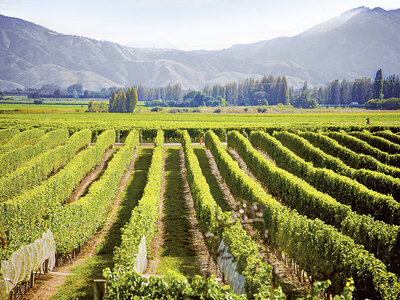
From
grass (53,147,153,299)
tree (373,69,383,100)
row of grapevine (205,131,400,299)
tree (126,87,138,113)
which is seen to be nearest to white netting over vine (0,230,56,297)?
grass (53,147,153,299)

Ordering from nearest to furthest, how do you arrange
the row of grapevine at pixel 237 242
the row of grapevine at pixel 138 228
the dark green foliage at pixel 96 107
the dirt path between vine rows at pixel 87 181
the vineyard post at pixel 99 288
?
1. the vineyard post at pixel 99 288
2. the row of grapevine at pixel 237 242
3. the row of grapevine at pixel 138 228
4. the dirt path between vine rows at pixel 87 181
5. the dark green foliage at pixel 96 107

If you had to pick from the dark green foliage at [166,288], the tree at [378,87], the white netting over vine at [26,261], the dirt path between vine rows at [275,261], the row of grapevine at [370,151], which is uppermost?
the tree at [378,87]

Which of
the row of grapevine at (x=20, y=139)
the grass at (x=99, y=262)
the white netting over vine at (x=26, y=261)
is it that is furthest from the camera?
the row of grapevine at (x=20, y=139)

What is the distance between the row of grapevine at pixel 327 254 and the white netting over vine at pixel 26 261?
10.3m

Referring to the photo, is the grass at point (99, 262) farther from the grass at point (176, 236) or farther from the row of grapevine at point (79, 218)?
the grass at point (176, 236)

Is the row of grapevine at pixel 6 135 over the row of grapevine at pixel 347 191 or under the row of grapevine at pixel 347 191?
over

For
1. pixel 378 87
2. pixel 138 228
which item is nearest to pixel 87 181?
pixel 138 228

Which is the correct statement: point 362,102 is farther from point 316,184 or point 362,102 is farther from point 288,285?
point 288,285

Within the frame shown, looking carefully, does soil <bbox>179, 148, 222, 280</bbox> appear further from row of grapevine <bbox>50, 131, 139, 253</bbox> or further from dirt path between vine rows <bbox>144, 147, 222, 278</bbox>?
row of grapevine <bbox>50, 131, 139, 253</bbox>

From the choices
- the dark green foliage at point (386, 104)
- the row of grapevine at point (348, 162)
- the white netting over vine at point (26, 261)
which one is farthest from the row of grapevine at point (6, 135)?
the dark green foliage at point (386, 104)

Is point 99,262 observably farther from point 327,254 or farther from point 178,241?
point 327,254

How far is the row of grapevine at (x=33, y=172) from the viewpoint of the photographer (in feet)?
86.9

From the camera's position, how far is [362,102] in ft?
638

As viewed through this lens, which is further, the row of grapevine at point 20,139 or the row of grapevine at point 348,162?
the row of grapevine at point 20,139
